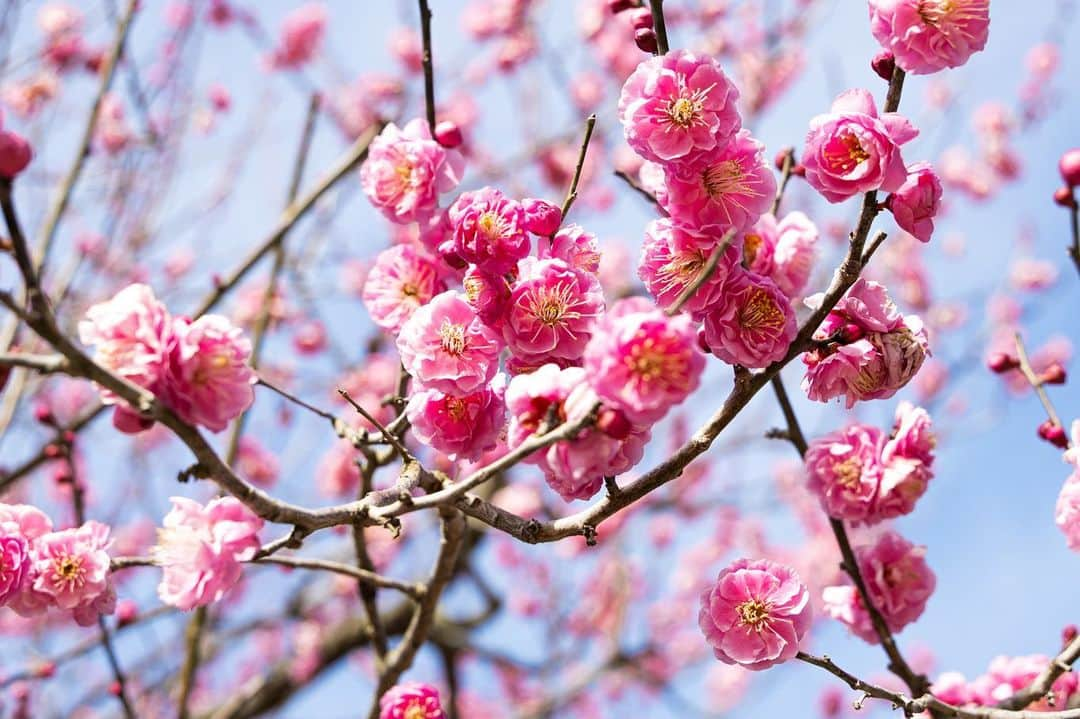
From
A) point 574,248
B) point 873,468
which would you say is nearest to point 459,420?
point 574,248

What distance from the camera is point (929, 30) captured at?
5.22 ft

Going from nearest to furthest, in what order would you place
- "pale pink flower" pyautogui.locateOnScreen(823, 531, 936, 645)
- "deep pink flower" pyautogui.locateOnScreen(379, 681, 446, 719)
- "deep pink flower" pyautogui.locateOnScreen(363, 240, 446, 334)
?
1. "deep pink flower" pyautogui.locateOnScreen(379, 681, 446, 719)
2. "deep pink flower" pyautogui.locateOnScreen(363, 240, 446, 334)
3. "pale pink flower" pyautogui.locateOnScreen(823, 531, 936, 645)

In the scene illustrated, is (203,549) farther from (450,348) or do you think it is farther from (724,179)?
(724,179)

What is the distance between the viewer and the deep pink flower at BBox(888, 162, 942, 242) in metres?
1.60

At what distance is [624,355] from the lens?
3.84ft

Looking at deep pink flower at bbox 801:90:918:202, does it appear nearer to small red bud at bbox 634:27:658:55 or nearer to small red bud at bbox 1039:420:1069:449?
small red bud at bbox 634:27:658:55

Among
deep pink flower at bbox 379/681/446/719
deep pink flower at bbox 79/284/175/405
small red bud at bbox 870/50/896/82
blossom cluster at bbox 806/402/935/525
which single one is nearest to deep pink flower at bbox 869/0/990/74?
small red bud at bbox 870/50/896/82

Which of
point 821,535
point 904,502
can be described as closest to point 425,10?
point 904,502

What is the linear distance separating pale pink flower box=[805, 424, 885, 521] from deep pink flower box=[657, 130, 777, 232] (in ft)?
2.09

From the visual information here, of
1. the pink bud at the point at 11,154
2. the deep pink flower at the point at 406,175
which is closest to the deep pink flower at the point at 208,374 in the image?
the pink bud at the point at 11,154

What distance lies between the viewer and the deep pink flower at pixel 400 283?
1.91 metres

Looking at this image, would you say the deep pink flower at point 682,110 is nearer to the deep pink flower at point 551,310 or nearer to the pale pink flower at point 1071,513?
the deep pink flower at point 551,310

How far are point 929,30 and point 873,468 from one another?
2.89 feet

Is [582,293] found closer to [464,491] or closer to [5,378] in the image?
[464,491]
